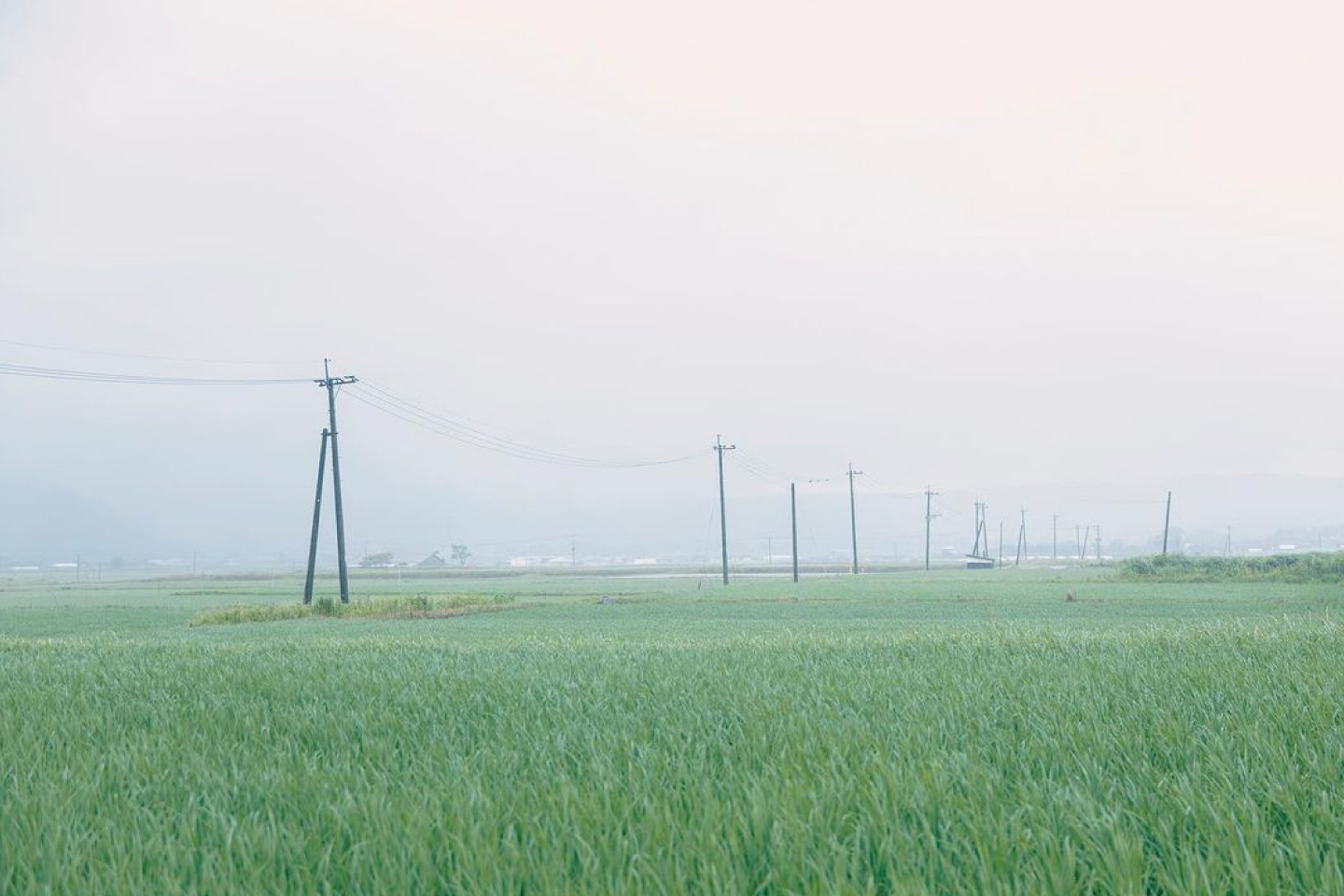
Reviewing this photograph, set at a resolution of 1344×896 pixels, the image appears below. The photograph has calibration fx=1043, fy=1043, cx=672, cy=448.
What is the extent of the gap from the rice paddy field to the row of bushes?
59141 millimetres

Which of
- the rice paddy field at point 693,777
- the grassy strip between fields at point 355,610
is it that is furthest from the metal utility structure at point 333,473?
the rice paddy field at point 693,777

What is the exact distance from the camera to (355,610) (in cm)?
3775

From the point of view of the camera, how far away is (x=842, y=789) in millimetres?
3811

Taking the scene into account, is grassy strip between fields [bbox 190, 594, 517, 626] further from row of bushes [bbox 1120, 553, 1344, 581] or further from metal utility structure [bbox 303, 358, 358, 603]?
row of bushes [bbox 1120, 553, 1344, 581]

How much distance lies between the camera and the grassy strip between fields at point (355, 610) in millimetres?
35594

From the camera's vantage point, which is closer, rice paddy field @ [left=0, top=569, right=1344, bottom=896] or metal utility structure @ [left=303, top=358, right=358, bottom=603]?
rice paddy field @ [left=0, top=569, right=1344, bottom=896]

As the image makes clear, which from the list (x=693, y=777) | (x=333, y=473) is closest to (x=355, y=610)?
(x=333, y=473)

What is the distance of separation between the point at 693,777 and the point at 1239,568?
7141 centimetres

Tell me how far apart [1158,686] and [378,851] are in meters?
5.20

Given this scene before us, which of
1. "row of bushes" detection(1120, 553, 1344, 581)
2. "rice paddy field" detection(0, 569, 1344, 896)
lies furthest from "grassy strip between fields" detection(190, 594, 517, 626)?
"row of bushes" detection(1120, 553, 1344, 581)

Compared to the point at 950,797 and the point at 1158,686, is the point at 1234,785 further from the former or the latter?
the point at 1158,686

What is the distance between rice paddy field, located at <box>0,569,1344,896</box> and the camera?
3.04 m

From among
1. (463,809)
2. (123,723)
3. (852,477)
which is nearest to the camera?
(463,809)

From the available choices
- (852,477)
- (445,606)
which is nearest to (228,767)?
(445,606)
